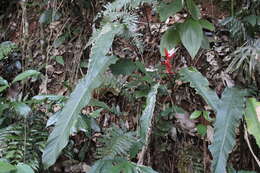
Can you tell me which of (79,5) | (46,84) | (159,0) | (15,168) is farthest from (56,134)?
(79,5)

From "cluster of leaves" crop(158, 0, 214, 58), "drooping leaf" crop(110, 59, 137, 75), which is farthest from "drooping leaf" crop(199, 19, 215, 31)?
"drooping leaf" crop(110, 59, 137, 75)

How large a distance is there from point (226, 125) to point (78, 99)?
490 mm

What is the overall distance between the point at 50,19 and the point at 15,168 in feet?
4.64

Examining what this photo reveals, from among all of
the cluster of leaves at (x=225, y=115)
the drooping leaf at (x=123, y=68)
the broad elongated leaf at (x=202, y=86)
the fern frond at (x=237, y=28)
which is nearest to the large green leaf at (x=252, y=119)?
the cluster of leaves at (x=225, y=115)

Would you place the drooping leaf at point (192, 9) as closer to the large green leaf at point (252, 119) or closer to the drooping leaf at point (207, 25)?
the drooping leaf at point (207, 25)

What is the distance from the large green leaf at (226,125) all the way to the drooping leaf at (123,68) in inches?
14.8

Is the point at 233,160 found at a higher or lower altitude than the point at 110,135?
lower

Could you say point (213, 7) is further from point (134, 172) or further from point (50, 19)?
point (134, 172)

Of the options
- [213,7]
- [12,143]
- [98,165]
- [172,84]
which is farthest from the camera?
[213,7]

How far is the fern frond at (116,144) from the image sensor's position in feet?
3.74

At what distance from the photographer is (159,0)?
129 cm

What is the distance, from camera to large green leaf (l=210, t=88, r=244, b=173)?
899 millimetres

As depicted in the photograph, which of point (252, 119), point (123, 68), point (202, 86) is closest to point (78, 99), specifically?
point (123, 68)

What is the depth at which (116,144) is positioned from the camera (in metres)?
1.17
